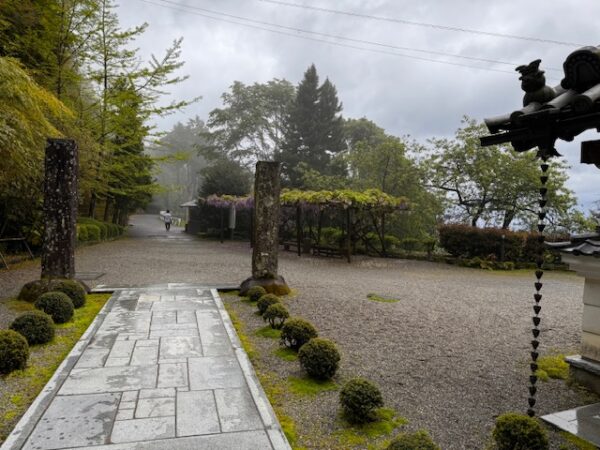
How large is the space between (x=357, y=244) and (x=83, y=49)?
1380 cm

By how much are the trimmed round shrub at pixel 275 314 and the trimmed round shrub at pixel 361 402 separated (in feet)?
8.81

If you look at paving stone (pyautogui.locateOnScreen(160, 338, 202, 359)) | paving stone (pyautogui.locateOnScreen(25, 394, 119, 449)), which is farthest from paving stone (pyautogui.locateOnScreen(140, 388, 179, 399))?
paving stone (pyautogui.locateOnScreen(160, 338, 202, 359))

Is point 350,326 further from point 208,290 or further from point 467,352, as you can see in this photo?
point 208,290

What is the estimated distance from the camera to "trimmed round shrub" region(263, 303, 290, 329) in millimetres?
6199

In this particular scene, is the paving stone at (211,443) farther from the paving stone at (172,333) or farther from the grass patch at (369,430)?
the paving stone at (172,333)

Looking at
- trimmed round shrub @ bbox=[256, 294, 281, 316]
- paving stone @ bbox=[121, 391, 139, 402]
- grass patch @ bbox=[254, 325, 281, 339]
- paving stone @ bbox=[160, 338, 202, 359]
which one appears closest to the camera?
paving stone @ bbox=[121, 391, 139, 402]

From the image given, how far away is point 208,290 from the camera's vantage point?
873cm

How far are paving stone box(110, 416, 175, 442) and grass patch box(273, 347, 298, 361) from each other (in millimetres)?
1870

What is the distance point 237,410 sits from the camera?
3.60 metres

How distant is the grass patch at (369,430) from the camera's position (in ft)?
10.7

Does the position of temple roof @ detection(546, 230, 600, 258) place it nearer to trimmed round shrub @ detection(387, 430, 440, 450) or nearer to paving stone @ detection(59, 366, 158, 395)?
trimmed round shrub @ detection(387, 430, 440, 450)

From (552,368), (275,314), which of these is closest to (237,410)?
(275,314)

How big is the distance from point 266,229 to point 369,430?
582cm

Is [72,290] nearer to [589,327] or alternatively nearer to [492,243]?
[589,327]
